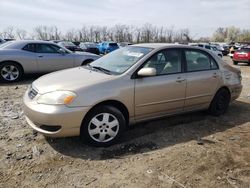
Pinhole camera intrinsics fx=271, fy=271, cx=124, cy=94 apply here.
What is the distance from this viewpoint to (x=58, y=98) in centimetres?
378

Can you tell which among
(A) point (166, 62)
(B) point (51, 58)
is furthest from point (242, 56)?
(A) point (166, 62)

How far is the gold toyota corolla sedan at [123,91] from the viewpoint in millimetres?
3812

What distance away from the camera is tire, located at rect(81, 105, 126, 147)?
13.0 feet

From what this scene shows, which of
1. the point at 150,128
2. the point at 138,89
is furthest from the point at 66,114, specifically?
the point at 150,128

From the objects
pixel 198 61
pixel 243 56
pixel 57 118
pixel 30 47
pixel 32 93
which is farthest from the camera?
pixel 243 56

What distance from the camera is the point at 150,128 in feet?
16.1

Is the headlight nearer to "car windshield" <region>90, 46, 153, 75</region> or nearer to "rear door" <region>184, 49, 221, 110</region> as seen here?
"car windshield" <region>90, 46, 153, 75</region>

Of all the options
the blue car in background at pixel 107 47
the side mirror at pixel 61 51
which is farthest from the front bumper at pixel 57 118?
the blue car in background at pixel 107 47

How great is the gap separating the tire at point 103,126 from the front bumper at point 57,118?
5.4 inches

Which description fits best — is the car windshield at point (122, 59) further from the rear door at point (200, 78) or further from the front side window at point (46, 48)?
the front side window at point (46, 48)

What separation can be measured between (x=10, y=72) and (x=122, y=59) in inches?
227

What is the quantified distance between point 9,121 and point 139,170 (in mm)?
2915

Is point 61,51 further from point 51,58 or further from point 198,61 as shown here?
point 198,61

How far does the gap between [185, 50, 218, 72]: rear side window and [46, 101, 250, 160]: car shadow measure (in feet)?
3.41
